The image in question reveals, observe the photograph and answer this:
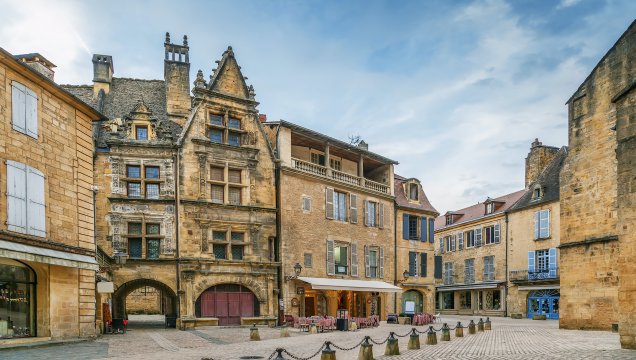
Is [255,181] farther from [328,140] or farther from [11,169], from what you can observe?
[11,169]

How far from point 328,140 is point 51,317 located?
53.1 feet

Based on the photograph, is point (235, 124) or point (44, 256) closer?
point (44, 256)

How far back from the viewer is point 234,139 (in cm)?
2402

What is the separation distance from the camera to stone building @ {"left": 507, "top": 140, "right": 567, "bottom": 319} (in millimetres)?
33281

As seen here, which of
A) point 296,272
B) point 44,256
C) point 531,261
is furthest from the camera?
point 531,261

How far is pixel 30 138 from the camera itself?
44.6ft

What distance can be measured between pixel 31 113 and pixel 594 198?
19.9 meters

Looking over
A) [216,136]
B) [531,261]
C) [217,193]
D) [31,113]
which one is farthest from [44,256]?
[531,261]

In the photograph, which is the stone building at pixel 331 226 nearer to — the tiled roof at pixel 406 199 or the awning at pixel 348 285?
the awning at pixel 348 285

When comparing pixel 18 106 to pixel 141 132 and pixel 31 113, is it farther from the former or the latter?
pixel 141 132

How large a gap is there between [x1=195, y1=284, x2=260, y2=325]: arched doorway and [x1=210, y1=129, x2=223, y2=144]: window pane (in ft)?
21.0

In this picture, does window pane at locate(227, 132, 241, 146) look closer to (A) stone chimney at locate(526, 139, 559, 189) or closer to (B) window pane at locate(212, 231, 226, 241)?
(B) window pane at locate(212, 231, 226, 241)

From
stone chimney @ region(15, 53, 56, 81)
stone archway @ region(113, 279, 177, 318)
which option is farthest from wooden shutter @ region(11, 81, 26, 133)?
stone archway @ region(113, 279, 177, 318)

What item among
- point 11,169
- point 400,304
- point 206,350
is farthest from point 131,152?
point 400,304
